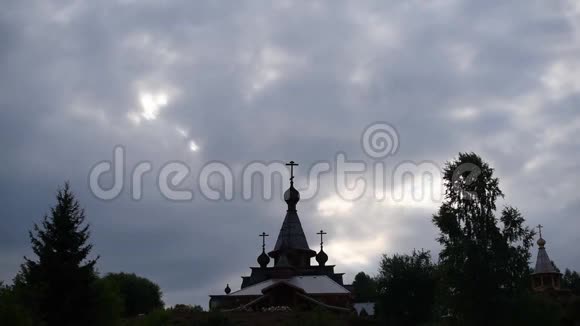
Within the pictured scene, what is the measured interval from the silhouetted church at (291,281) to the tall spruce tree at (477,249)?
12.5 m

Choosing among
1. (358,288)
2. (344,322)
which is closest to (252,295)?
(344,322)

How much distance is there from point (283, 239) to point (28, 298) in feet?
160

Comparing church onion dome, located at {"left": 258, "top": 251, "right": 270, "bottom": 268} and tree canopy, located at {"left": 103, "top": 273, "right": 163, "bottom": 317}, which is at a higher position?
church onion dome, located at {"left": 258, "top": 251, "right": 270, "bottom": 268}

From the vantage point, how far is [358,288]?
336 ft

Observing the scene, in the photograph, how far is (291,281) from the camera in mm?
59188

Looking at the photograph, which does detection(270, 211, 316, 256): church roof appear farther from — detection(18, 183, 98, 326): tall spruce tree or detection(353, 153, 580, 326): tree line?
detection(18, 183, 98, 326): tall spruce tree

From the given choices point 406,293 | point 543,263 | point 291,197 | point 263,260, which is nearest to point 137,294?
point 263,260

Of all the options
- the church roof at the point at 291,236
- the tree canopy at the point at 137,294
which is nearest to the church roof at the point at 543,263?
the church roof at the point at 291,236

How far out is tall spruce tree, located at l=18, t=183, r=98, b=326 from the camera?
2444 cm

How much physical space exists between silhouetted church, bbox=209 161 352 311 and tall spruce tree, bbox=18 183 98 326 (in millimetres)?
17436

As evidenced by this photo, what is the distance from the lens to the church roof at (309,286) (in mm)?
56594

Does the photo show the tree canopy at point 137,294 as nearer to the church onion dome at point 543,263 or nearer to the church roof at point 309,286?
the church roof at point 309,286

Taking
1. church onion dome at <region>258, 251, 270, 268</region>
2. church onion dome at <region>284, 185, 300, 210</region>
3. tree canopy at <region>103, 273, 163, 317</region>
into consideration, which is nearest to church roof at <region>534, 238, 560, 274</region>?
church onion dome at <region>284, 185, 300, 210</region>

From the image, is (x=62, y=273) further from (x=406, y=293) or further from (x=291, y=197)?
(x=291, y=197)
